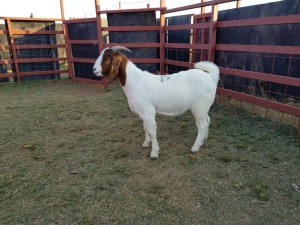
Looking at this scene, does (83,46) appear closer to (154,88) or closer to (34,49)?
(34,49)

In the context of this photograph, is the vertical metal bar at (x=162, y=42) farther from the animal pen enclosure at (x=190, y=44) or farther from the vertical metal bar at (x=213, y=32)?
the vertical metal bar at (x=213, y=32)

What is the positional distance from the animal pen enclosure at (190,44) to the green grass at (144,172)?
1.02 metres

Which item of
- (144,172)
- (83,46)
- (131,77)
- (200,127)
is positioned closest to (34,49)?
(83,46)

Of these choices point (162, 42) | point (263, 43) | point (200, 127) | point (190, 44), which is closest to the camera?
point (200, 127)

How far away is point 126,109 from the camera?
22.2 feet

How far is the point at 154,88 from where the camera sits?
13.4ft

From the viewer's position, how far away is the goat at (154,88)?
4031mm

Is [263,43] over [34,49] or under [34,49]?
over

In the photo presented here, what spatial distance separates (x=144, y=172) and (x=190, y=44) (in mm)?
4561

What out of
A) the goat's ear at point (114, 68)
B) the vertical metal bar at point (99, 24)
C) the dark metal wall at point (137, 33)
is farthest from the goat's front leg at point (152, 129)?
the vertical metal bar at point (99, 24)

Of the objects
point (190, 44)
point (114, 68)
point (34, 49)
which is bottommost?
point (114, 68)

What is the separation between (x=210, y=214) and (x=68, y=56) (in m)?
9.80

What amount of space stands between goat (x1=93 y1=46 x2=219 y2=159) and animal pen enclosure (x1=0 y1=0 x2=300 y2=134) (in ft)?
5.55

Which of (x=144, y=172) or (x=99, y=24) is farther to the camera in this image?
(x=99, y=24)
